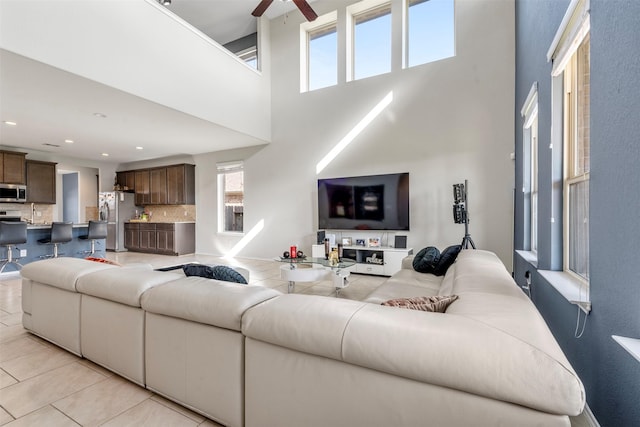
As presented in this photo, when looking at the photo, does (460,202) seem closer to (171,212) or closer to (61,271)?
(61,271)

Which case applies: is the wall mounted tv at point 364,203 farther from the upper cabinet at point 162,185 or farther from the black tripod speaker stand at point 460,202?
the upper cabinet at point 162,185

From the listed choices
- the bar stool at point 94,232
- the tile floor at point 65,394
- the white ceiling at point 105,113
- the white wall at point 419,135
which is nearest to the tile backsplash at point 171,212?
the white ceiling at point 105,113

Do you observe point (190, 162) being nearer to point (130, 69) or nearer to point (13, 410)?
point (130, 69)

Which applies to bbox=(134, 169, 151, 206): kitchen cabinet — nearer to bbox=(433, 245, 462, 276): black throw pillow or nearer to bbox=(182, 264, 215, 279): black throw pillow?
bbox=(182, 264, 215, 279): black throw pillow

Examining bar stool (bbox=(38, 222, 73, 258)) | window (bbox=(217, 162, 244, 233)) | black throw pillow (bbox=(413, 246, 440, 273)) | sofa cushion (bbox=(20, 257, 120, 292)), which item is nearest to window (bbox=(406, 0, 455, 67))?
black throw pillow (bbox=(413, 246, 440, 273))

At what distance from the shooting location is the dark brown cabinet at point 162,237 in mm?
7520

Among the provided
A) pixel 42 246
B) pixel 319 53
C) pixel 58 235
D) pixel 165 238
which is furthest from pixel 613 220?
pixel 165 238

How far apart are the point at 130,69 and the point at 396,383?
4.59 metres

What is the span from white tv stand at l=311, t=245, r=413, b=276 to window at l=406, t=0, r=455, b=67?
326 centimetres

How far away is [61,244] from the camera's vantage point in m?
5.83

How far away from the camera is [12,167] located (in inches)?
258

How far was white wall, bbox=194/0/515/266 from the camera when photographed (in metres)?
4.55

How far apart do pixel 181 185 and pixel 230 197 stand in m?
1.40

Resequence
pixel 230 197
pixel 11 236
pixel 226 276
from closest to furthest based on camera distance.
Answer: pixel 226 276, pixel 11 236, pixel 230 197
